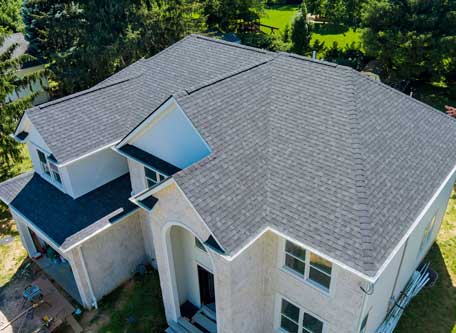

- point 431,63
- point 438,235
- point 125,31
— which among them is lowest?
point 438,235

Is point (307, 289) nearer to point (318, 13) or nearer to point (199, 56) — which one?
point (199, 56)

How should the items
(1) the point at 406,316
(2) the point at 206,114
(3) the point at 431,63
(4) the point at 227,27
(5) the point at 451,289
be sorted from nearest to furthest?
1. (2) the point at 206,114
2. (1) the point at 406,316
3. (5) the point at 451,289
4. (3) the point at 431,63
5. (4) the point at 227,27

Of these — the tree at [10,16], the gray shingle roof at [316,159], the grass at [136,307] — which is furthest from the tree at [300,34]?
the tree at [10,16]

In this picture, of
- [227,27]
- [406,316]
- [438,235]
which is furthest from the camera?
[227,27]

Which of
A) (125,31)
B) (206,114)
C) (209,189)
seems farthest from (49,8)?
(209,189)

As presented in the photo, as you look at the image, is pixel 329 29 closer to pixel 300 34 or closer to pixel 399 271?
pixel 300 34

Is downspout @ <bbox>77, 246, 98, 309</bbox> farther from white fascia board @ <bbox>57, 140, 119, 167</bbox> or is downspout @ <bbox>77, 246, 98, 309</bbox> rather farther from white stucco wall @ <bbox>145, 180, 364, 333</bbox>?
white stucco wall @ <bbox>145, 180, 364, 333</bbox>

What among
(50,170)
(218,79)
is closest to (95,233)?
(50,170)

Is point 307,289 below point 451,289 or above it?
above
